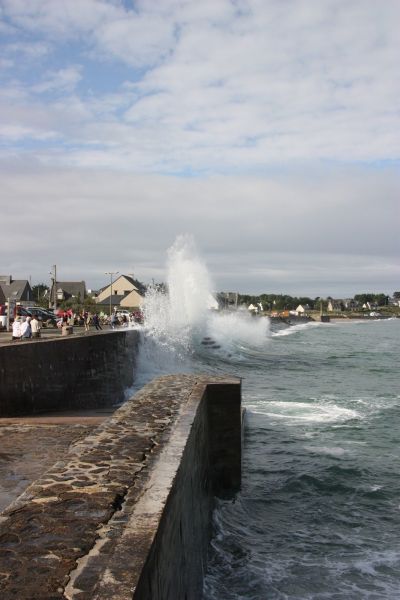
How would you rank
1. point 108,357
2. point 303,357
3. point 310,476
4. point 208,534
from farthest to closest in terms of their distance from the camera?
point 303,357 < point 108,357 < point 310,476 < point 208,534

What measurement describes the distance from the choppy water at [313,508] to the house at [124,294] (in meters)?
72.4

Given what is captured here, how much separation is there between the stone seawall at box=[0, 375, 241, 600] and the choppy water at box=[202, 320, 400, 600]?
2.00 ft

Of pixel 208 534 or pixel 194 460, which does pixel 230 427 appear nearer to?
pixel 208 534

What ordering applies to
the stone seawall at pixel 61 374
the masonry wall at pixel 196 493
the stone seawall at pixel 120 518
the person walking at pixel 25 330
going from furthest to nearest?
the person walking at pixel 25 330 < the stone seawall at pixel 61 374 < the masonry wall at pixel 196 493 < the stone seawall at pixel 120 518

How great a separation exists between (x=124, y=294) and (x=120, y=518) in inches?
3643

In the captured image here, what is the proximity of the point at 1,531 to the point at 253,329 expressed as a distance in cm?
5821

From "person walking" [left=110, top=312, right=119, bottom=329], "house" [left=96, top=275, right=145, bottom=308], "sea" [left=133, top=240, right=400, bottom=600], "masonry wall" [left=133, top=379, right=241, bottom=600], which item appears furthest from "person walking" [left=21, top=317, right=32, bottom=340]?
"house" [left=96, top=275, right=145, bottom=308]

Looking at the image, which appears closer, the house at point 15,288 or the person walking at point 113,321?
the person walking at point 113,321

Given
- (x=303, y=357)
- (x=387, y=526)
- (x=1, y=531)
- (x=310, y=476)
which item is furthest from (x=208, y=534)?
(x=303, y=357)

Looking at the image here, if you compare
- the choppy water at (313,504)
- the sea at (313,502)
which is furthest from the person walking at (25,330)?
the choppy water at (313,504)

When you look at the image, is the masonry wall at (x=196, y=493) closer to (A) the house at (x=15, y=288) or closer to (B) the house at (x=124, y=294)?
(A) the house at (x=15, y=288)

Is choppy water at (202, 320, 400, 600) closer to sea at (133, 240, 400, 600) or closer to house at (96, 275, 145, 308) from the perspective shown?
sea at (133, 240, 400, 600)

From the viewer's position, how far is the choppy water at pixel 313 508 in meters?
6.51

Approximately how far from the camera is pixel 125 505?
158 inches
